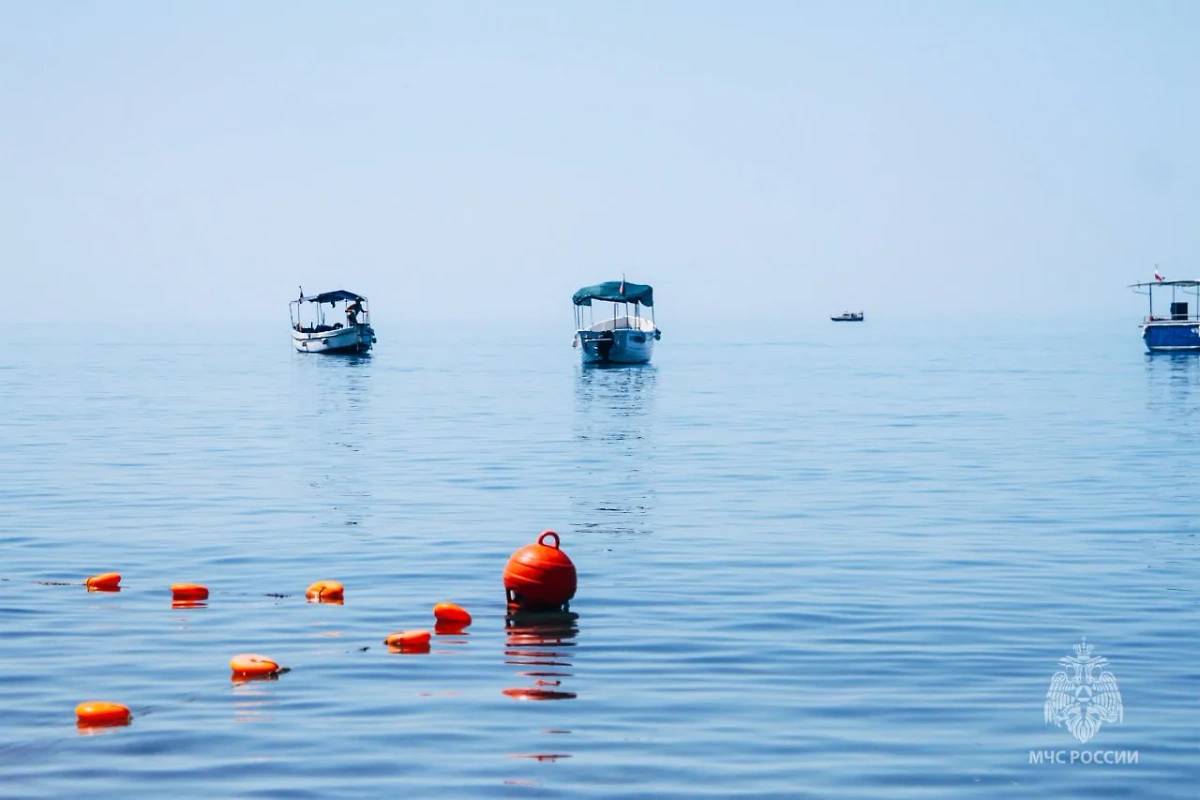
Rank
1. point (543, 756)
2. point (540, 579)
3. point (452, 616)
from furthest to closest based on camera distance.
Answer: point (540, 579) → point (452, 616) → point (543, 756)

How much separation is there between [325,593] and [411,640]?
322cm

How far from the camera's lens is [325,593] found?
18.0 metres

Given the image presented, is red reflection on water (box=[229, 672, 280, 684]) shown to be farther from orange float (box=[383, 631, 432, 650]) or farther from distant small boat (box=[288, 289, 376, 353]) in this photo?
distant small boat (box=[288, 289, 376, 353])

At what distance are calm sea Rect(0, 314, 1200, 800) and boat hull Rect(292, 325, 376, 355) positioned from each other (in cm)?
6444

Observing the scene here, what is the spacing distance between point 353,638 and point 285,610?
2042 millimetres

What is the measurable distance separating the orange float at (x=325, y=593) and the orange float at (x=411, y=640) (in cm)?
295

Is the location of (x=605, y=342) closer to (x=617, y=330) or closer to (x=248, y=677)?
(x=617, y=330)

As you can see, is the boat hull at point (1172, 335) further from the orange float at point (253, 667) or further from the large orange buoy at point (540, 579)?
the orange float at point (253, 667)

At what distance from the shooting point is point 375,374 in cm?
9225

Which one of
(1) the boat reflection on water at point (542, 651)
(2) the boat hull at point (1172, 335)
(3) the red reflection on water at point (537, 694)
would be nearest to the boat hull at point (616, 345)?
(2) the boat hull at point (1172, 335)

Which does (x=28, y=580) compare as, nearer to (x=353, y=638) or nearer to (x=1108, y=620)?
(x=353, y=638)

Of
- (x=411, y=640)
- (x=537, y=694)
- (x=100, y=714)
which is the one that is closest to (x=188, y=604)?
(x=411, y=640)

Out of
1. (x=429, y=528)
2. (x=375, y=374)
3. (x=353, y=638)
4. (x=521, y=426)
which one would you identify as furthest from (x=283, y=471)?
(x=375, y=374)

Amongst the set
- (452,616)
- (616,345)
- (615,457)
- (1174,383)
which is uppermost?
(616,345)
